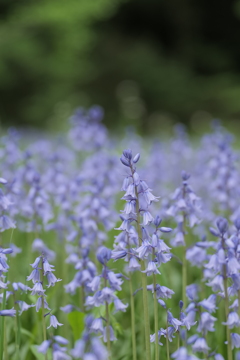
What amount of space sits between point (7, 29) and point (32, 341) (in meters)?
13.6

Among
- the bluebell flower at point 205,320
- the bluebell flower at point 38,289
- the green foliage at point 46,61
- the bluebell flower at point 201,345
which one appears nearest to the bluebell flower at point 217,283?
the bluebell flower at point 205,320

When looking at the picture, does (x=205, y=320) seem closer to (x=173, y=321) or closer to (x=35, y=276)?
(x=173, y=321)

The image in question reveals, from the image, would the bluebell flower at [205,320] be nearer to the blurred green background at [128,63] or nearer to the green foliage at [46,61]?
the blurred green background at [128,63]

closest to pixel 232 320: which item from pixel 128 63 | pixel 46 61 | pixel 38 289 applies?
pixel 38 289

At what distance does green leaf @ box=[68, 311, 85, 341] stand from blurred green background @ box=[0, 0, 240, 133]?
45.8 ft

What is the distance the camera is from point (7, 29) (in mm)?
15219

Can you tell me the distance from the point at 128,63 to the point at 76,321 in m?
25.5

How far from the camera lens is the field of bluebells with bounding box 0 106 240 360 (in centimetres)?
224

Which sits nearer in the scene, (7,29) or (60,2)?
(7,29)

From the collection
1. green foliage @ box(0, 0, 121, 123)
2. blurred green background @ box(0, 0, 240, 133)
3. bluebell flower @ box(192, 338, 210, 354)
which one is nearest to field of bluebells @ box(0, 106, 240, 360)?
bluebell flower @ box(192, 338, 210, 354)

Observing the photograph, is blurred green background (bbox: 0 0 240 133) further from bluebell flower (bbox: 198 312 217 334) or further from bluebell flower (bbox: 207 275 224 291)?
bluebell flower (bbox: 198 312 217 334)

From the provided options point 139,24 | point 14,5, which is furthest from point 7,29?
point 139,24

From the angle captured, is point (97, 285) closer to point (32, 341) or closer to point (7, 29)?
point (32, 341)

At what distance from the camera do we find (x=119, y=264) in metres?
3.11
